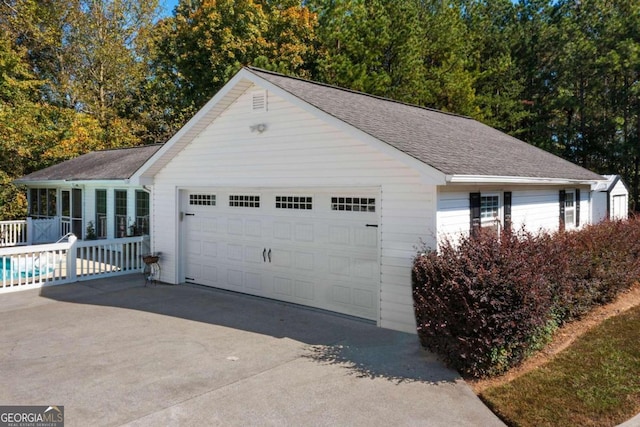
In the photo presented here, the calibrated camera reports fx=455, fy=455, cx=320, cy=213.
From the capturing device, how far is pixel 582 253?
8.20 meters

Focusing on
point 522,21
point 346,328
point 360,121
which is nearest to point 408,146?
point 360,121

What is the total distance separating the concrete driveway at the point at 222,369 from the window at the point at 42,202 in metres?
12.2

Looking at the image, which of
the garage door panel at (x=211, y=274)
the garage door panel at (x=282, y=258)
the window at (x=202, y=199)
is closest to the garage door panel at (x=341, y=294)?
the garage door panel at (x=282, y=258)

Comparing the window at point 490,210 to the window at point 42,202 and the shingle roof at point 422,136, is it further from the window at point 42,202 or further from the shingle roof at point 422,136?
the window at point 42,202

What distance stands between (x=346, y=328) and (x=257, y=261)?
316 cm

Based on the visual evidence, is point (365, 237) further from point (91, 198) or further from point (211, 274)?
point (91, 198)

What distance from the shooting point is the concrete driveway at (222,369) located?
4820 millimetres

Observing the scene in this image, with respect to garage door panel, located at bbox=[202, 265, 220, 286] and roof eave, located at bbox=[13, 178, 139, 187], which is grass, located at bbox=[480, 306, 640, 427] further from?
roof eave, located at bbox=[13, 178, 139, 187]

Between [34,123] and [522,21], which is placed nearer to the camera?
[34,123]

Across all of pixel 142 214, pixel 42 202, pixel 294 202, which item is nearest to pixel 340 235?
pixel 294 202

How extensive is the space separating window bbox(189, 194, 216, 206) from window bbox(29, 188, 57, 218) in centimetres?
1174

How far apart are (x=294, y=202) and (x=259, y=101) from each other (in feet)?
7.47

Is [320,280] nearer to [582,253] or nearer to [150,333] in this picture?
[150,333]

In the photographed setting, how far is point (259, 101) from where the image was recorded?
9672mm
